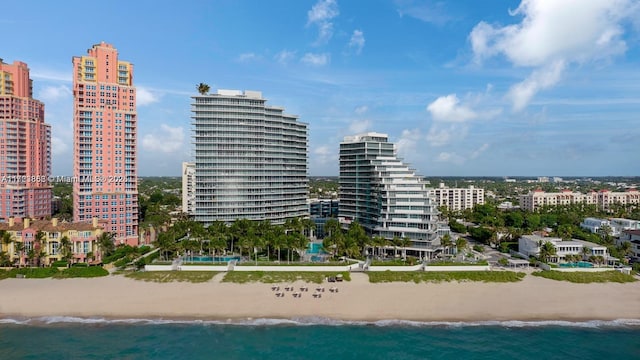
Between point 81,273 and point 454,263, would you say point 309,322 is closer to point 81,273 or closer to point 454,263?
point 454,263

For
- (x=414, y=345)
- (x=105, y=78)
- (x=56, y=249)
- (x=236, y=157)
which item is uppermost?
(x=105, y=78)

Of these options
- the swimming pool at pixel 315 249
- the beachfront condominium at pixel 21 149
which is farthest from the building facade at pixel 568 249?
the beachfront condominium at pixel 21 149

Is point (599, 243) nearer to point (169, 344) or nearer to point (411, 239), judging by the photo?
point (411, 239)

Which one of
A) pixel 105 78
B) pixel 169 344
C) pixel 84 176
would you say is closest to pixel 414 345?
pixel 169 344

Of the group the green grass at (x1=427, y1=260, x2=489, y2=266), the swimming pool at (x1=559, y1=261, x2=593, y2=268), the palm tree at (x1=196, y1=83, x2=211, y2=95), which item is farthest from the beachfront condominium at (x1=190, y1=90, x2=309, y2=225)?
the swimming pool at (x1=559, y1=261, x2=593, y2=268)

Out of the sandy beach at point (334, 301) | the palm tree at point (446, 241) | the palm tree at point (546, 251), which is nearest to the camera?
the sandy beach at point (334, 301)

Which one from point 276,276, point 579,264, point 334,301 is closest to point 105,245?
point 276,276

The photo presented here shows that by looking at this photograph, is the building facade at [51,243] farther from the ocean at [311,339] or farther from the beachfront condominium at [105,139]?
the ocean at [311,339]
